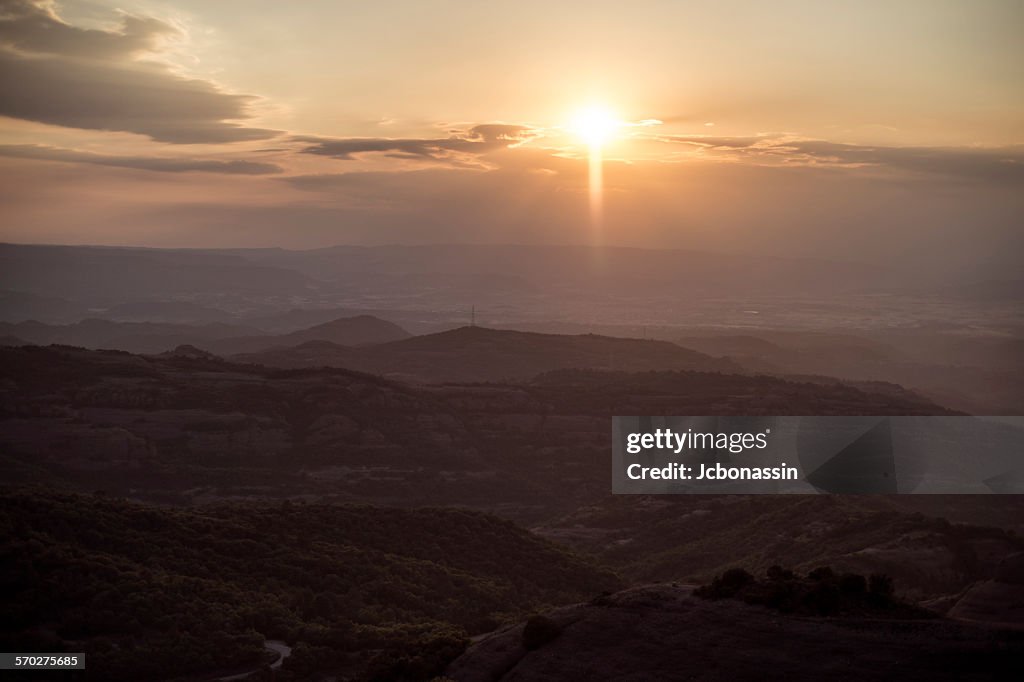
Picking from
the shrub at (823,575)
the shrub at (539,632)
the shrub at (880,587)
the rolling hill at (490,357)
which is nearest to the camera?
the shrub at (880,587)

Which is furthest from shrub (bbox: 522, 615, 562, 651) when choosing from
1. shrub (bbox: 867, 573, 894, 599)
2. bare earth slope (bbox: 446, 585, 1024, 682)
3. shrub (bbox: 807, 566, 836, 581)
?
shrub (bbox: 867, 573, 894, 599)

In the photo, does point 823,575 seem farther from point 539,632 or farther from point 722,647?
point 539,632

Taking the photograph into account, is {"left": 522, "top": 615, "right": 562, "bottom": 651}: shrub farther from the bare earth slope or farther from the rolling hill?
the rolling hill

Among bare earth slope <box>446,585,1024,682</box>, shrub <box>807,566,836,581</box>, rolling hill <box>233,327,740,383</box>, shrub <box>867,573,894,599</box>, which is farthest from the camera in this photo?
rolling hill <box>233,327,740,383</box>

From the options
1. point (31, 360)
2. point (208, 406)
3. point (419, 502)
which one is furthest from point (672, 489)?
point (31, 360)

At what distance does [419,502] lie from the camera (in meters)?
68.1

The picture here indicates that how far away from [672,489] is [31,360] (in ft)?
157

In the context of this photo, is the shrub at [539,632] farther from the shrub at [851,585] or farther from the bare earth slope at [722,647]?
the shrub at [851,585]

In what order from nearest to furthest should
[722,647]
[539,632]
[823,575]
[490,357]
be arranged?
[722,647] < [539,632] < [823,575] < [490,357]

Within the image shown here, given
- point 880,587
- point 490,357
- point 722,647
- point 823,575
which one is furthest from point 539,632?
point 490,357

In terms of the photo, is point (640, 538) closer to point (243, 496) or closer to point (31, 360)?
point (243, 496)

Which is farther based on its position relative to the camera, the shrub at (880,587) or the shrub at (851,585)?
the shrub at (851,585)

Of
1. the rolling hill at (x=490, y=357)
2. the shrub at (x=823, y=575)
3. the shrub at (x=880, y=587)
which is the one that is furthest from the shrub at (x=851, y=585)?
the rolling hill at (x=490, y=357)

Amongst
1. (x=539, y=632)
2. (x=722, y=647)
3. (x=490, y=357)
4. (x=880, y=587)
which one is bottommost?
(x=539, y=632)
